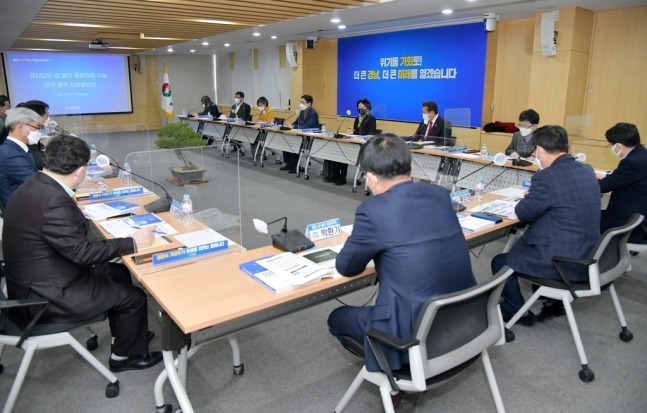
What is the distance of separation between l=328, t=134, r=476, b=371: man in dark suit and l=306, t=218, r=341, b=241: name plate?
0.65 m

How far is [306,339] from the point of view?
267 centimetres

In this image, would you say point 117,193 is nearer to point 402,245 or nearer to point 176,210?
point 176,210

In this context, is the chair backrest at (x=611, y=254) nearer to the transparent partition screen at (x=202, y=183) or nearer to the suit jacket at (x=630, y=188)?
the suit jacket at (x=630, y=188)

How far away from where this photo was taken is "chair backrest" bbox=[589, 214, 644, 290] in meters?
2.23

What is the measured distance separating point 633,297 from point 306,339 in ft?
7.47

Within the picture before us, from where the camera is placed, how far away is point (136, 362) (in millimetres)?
2373

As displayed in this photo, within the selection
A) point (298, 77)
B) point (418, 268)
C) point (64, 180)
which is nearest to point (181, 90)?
point (298, 77)

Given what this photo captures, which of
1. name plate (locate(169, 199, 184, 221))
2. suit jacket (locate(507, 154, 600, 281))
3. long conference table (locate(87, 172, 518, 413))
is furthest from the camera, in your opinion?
name plate (locate(169, 199, 184, 221))

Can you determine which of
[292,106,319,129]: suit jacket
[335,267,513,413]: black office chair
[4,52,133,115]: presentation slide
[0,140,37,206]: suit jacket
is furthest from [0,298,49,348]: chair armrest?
[4,52,133,115]: presentation slide

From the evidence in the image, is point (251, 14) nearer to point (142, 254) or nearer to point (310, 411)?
point (142, 254)

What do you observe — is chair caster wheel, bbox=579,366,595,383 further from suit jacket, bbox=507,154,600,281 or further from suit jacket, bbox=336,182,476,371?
suit jacket, bbox=336,182,476,371

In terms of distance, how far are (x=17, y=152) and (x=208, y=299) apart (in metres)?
2.29

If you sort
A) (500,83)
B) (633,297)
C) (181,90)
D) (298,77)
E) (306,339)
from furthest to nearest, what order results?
(181,90) < (298,77) < (500,83) < (633,297) < (306,339)

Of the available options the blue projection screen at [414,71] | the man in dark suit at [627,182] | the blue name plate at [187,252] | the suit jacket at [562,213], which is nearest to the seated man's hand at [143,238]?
the blue name plate at [187,252]
